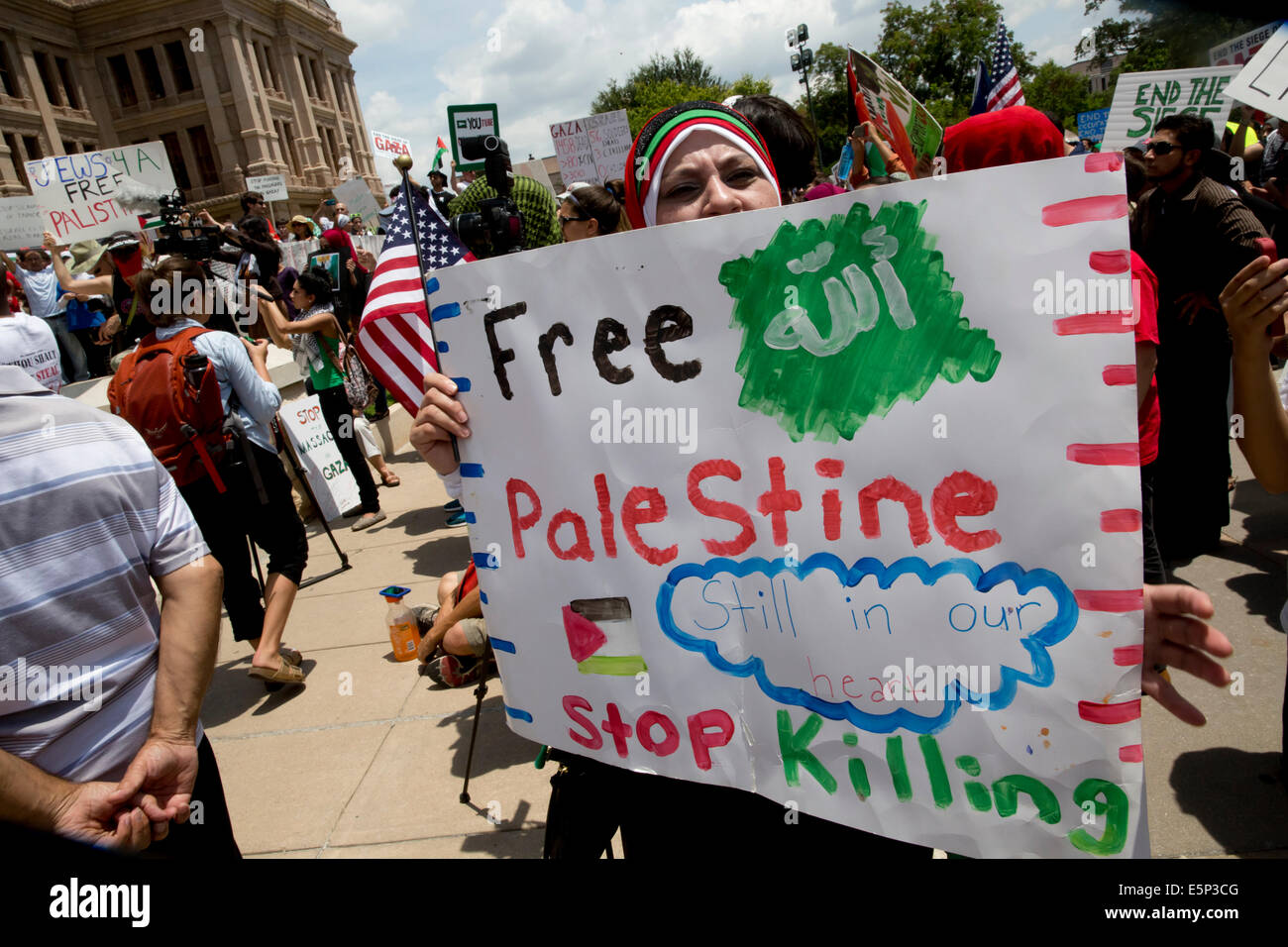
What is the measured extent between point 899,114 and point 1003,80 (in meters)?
3.71

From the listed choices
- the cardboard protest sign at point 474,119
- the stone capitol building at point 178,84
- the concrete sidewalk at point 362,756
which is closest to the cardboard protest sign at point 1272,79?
the cardboard protest sign at point 474,119

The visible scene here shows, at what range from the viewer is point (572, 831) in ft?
5.60

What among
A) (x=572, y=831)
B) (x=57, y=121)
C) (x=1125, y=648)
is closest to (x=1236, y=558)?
(x=1125, y=648)

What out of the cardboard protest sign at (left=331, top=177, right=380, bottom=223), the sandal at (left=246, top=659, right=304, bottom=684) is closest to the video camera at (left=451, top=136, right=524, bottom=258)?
the sandal at (left=246, top=659, right=304, bottom=684)

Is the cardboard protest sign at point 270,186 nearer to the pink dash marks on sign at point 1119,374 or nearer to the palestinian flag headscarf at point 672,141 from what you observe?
the palestinian flag headscarf at point 672,141

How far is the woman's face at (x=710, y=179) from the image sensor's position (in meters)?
1.71

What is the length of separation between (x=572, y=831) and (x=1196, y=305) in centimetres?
396

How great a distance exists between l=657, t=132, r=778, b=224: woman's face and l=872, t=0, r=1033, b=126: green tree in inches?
1449

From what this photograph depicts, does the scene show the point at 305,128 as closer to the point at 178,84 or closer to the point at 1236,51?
the point at 178,84

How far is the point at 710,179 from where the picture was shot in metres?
1.73

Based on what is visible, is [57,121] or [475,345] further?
[57,121]

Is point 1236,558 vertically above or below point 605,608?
below
